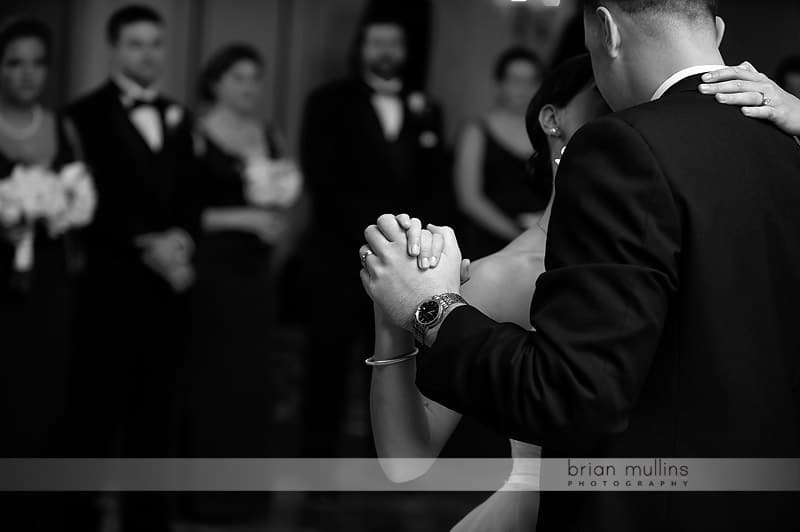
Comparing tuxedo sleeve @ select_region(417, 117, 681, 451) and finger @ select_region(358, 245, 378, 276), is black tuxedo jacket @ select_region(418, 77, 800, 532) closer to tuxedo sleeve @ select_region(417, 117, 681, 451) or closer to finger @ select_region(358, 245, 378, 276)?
tuxedo sleeve @ select_region(417, 117, 681, 451)

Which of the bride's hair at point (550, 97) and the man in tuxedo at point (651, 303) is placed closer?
the man in tuxedo at point (651, 303)

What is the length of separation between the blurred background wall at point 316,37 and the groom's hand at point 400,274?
4592 millimetres

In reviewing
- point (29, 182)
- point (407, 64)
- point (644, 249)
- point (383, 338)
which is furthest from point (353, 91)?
point (644, 249)

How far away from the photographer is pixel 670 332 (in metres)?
1.53

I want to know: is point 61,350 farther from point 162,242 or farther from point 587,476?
point 587,476

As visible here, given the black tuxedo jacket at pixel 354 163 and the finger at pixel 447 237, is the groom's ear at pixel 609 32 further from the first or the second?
the black tuxedo jacket at pixel 354 163

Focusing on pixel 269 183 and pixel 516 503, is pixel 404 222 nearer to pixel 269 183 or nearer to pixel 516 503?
pixel 516 503

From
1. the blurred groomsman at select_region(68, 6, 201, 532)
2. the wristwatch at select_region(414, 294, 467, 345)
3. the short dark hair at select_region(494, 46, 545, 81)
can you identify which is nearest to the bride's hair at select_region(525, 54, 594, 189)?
the wristwatch at select_region(414, 294, 467, 345)

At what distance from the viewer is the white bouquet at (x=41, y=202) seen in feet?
13.1

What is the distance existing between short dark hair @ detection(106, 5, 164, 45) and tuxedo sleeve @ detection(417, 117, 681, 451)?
3.57 metres

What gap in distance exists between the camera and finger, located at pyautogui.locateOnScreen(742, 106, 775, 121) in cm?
161

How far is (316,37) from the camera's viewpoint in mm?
7586

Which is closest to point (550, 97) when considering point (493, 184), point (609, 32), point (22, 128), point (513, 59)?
point (609, 32)

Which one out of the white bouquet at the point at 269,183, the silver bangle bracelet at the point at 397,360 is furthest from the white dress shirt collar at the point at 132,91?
the silver bangle bracelet at the point at 397,360
